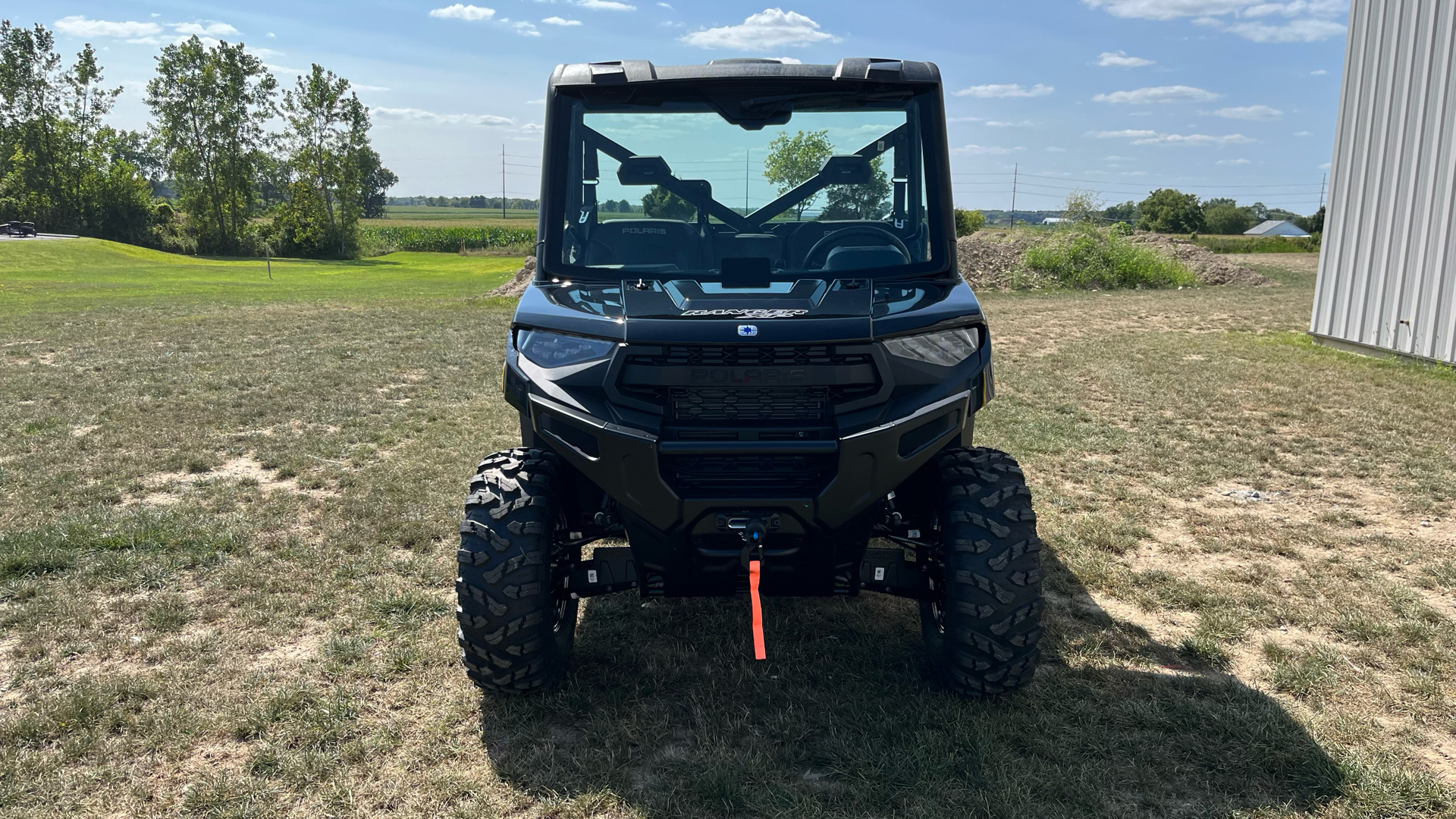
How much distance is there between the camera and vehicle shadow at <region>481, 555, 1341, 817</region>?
3.16 m

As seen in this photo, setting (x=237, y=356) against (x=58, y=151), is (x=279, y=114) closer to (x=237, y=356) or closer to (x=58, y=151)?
(x=58, y=151)

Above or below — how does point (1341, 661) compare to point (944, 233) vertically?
below

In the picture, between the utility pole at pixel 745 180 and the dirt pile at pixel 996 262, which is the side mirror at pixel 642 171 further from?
the dirt pile at pixel 996 262

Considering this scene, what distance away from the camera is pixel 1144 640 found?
4406 mm

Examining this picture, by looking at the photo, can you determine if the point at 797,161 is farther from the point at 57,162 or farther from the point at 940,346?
the point at 57,162

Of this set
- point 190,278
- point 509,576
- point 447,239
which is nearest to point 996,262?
point 509,576

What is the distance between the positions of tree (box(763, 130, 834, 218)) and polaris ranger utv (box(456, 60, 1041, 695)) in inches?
0.4

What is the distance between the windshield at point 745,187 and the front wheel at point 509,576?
3.11ft

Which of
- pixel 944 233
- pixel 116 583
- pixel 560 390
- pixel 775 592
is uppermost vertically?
pixel 944 233

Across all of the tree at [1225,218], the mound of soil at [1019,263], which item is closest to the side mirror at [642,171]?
the mound of soil at [1019,263]

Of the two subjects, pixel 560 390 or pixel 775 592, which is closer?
pixel 560 390

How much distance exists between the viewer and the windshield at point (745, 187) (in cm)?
388

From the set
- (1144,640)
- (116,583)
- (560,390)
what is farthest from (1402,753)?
(116,583)

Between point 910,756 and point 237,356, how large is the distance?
1270cm
